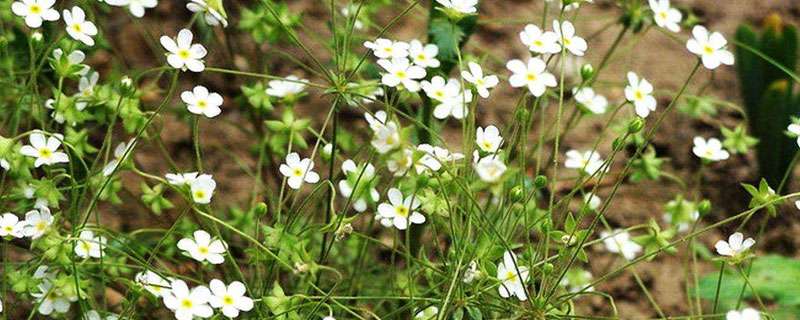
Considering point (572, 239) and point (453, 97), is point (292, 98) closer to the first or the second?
point (453, 97)

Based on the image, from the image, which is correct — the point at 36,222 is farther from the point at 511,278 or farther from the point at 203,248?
the point at 511,278

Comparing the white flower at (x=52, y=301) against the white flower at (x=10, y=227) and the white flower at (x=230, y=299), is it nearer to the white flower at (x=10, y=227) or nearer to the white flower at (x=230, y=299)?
the white flower at (x=10, y=227)

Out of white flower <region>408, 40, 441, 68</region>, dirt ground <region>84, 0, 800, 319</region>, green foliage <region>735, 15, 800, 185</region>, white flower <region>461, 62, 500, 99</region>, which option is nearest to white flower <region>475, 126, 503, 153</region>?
white flower <region>461, 62, 500, 99</region>

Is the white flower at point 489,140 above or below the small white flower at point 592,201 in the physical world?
below

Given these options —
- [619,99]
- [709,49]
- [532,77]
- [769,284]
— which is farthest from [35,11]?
[619,99]

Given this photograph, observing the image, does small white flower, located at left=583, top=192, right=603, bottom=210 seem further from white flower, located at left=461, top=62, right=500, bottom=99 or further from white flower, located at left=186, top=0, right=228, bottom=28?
white flower, located at left=186, top=0, right=228, bottom=28

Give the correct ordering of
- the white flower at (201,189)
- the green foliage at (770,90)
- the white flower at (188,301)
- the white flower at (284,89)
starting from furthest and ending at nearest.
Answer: the green foliage at (770,90), the white flower at (284,89), the white flower at (201,189), the white flower at (188,301)

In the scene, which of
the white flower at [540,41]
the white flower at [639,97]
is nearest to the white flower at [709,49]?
the white flower at [639,97]

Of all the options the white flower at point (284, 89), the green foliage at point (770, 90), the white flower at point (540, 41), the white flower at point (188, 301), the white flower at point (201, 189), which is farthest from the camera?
the green foliage at point (770, 90)

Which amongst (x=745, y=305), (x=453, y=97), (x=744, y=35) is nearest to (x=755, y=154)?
(x=744, y=35)
